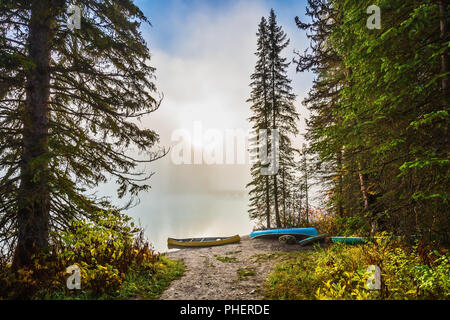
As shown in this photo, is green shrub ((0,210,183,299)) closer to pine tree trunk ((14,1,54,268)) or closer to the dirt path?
pine tree trunk ((14,1,54,268))

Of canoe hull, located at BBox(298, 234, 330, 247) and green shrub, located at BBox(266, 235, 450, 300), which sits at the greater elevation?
green shrub, located at BBox(266, 235, 450, 300)

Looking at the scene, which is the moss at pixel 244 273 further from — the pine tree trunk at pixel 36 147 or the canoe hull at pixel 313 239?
the pine tree trunk at pixel 36 147

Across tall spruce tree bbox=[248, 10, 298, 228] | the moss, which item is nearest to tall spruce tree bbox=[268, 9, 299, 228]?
tall spruce tree bbox=[248, 10, 298, 228]

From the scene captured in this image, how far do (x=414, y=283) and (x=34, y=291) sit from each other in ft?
25.4

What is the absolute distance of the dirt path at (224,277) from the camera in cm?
471

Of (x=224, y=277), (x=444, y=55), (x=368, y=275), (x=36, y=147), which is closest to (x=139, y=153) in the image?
(x=36, y=147)

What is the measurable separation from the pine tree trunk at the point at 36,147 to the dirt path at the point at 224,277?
378cm

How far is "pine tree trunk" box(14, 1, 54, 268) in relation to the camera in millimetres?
4438

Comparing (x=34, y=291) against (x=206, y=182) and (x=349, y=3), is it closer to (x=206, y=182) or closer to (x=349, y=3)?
(x=349, y=3)

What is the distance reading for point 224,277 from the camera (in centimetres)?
598

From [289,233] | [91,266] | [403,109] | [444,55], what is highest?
[444,55]

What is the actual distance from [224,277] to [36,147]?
6522mm

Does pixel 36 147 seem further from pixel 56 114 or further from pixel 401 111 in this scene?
pixel 401 111

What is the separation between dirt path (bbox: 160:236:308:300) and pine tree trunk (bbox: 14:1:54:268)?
12.4ft
